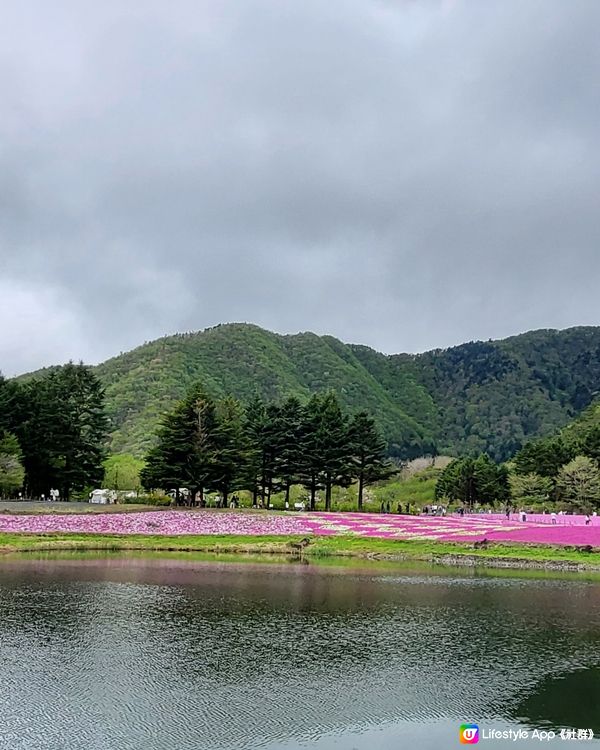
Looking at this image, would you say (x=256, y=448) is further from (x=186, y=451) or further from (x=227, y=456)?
(x=186, y=451)

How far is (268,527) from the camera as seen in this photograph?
45.9 meters

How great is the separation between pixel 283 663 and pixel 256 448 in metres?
51.8

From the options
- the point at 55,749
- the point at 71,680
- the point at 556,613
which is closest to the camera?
the point at 55,749

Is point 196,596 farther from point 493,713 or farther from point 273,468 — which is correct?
point 273,468

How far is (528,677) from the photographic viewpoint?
15242 millimetres

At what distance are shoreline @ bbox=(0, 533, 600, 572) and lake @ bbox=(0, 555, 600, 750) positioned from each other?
10.1 meters

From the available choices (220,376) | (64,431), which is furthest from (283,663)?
(220,376)

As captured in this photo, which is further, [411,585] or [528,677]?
[411,585]

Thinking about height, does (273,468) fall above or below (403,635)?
above

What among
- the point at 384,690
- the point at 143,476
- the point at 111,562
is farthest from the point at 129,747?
the point at 143,476

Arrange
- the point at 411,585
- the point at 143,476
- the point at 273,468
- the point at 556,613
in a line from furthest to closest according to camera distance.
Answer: the point at 273,468 < the point at 143,476 < the point at 411,585 < the point at 556,613

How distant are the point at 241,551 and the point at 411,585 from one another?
13.8 meters

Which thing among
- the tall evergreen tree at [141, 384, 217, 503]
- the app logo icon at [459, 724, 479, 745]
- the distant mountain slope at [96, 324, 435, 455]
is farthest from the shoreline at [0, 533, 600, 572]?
the distant mountain slope at [96, 324, 435, 455]

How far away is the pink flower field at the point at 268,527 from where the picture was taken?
42750 millimetres
